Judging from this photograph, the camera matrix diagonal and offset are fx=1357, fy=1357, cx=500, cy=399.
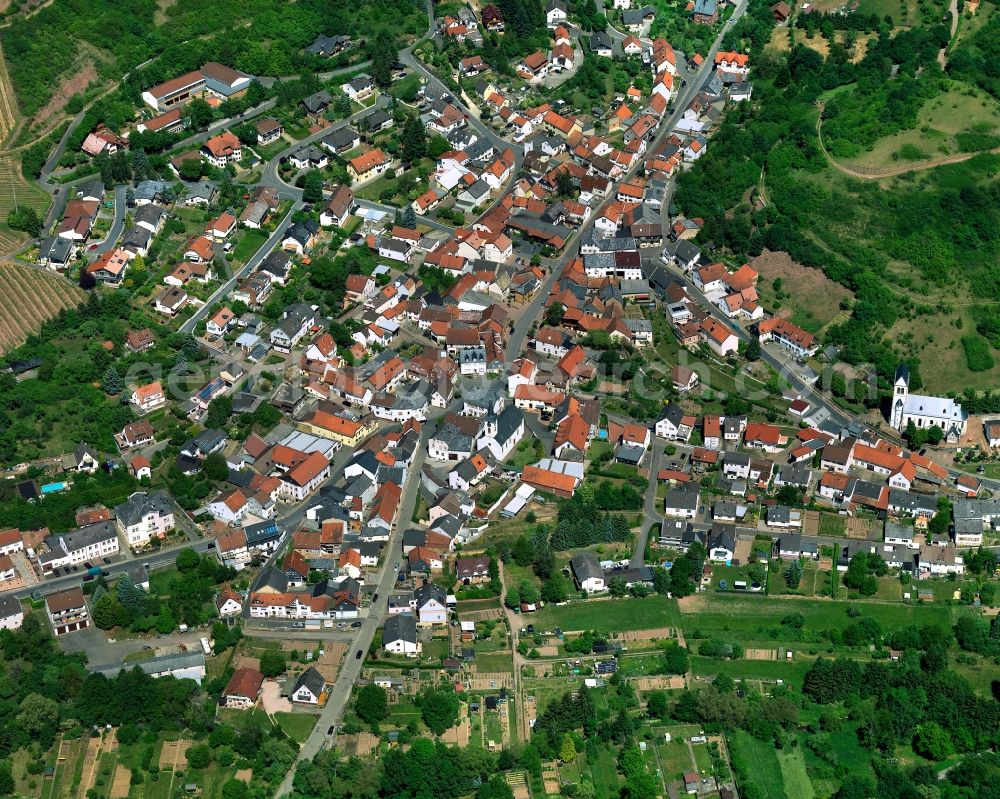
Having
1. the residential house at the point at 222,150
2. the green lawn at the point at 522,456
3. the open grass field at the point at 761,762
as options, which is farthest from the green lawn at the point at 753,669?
the residential house at the point at 222,150

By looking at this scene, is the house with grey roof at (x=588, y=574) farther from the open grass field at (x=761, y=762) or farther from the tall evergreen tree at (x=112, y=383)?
the tall evergreen tree at (x=112, y=383)

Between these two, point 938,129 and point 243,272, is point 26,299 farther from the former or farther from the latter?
point 938,129

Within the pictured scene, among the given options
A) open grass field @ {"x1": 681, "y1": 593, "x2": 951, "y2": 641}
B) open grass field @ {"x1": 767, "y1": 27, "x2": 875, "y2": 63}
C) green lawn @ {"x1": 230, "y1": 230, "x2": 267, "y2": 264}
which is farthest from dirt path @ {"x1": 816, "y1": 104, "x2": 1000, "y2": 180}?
green lawn @ {"x1": 230, "y1": 230, "x2": 267, "y2": 264}

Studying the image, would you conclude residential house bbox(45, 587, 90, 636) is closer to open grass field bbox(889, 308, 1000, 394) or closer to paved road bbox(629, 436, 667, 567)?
paved road bbox(629, 436, 667, 567)

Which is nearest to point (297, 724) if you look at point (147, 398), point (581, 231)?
point (147, 398)

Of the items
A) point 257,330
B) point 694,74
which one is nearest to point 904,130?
point 694,74

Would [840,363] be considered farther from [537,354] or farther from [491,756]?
[491,756]
